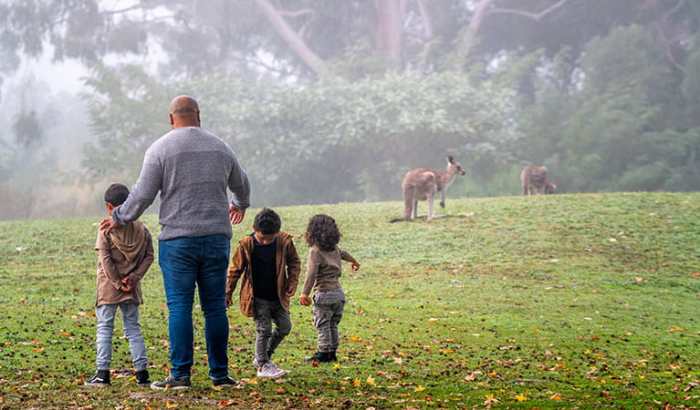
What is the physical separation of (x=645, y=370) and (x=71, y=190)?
38.5m

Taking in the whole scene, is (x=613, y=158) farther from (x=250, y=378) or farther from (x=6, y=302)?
(x=250, y=378)

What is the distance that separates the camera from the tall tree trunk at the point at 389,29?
164ft

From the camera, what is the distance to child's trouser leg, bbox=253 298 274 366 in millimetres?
8625

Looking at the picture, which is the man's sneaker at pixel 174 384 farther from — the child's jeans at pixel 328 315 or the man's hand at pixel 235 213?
the child's jeans at pixel 328 315

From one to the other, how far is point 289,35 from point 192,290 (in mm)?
42094

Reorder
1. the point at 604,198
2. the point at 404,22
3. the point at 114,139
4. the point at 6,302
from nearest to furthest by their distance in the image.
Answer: the point at 6,302 < the point at 604,198 < the point at 114,139 < the point at 404,22

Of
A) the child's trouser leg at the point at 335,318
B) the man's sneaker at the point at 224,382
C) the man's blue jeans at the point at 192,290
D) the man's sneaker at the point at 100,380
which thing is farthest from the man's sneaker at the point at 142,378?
the child's trouser leg at the point at 335,318

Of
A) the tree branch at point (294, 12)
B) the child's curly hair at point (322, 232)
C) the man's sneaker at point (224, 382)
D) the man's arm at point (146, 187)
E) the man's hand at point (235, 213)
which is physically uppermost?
the tree branch at point (294, 12)

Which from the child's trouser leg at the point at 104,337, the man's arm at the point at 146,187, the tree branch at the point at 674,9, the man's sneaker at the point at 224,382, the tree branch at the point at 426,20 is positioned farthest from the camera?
the tree branch at the point at 426,20

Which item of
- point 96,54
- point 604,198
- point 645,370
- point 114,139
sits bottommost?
point 645,370

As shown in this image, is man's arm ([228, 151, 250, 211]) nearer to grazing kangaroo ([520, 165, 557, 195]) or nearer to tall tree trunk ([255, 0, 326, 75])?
grazing kangaroo ([520, 165, 557, 195])

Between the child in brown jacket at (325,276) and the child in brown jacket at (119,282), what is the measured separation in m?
1.73

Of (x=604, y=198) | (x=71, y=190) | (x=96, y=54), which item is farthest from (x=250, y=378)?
(x=96, y=54)

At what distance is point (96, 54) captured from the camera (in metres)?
49.2
